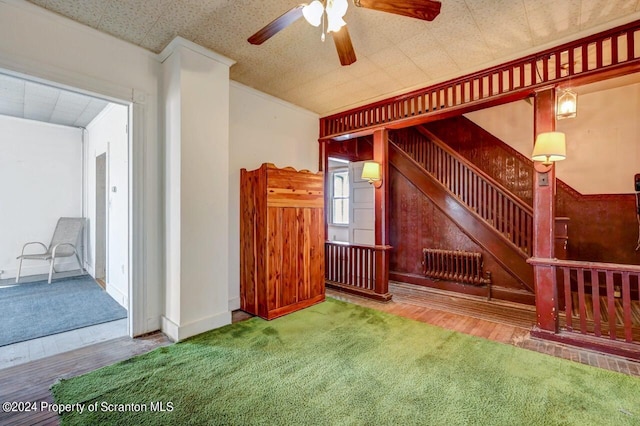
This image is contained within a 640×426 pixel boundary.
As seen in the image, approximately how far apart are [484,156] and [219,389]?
4901 millimetres

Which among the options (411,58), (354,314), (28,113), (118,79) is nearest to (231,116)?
(118,79)

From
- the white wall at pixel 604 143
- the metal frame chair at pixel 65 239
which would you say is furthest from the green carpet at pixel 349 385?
the metal frame chair at pixel 65 239

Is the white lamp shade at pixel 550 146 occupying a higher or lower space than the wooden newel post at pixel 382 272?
higher

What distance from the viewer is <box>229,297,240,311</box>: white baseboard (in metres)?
3.48

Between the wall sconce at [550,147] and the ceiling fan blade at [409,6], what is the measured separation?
1.62m

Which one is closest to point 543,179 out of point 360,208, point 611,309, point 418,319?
point 611,309

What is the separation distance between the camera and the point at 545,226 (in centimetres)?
272

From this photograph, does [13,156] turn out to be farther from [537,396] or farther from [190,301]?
[537,396]

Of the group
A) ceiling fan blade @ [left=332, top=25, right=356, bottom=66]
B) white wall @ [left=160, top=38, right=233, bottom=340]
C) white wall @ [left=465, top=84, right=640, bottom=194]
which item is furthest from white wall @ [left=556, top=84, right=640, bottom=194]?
white wall @ [left=160, top=38, right=233, bottom=340]

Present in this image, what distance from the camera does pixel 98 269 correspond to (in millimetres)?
5035

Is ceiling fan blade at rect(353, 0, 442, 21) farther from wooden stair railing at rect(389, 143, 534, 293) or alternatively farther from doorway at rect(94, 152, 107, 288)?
doorway at rect(94, 152, 107, 288)

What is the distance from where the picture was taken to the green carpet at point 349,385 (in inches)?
66.6

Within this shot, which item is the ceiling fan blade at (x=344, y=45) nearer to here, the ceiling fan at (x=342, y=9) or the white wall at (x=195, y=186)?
the ceiling fan at (x=342, y=9)

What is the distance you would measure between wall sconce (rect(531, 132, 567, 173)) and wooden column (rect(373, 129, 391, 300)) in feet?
5.67
